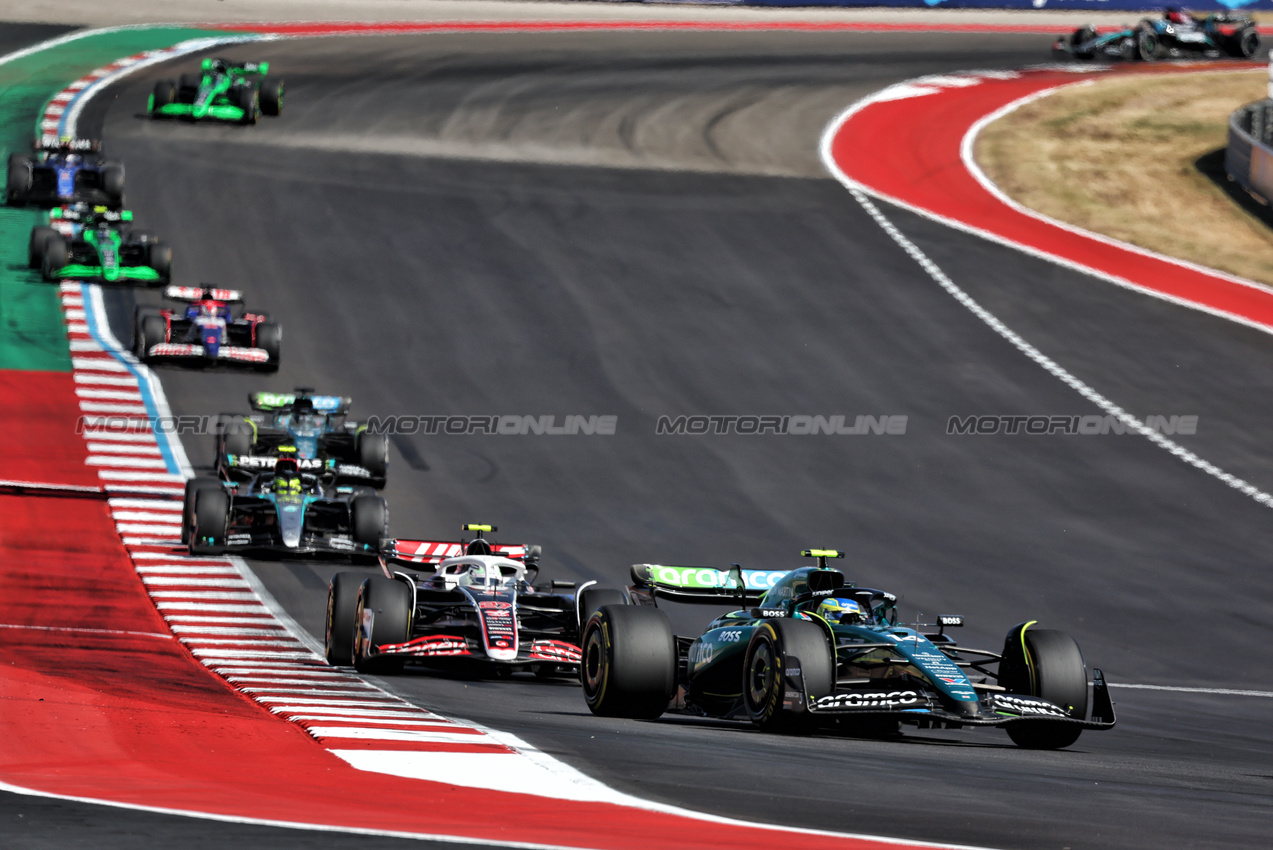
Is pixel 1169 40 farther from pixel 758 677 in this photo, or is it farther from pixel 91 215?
pixel 758 677

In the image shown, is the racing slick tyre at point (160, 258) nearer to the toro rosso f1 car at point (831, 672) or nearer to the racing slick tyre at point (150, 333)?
the racing slick tyre at point (150, 333)

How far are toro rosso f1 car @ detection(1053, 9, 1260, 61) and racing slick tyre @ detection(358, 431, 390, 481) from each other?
3201 centimetres

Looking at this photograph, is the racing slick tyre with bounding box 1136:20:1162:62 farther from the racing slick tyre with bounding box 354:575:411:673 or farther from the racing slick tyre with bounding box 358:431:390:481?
the racing slick tyre with bounding box 354:575:411:673

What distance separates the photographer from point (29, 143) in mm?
35469

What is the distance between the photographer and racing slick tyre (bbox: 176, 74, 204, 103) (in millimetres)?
37812

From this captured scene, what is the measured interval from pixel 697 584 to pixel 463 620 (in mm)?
2207

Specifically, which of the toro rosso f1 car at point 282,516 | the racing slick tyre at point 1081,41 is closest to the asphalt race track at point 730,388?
the toro rosso f1 car at point 282,516

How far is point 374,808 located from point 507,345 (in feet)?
66.8

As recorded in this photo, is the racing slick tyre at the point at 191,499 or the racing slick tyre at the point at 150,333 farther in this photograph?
the racing slick tyre at the point at 150,333

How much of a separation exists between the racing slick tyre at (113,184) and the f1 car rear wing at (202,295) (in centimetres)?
656

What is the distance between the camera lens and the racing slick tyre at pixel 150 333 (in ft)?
84.0

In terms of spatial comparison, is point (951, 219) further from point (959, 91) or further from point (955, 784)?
point (955, 784)

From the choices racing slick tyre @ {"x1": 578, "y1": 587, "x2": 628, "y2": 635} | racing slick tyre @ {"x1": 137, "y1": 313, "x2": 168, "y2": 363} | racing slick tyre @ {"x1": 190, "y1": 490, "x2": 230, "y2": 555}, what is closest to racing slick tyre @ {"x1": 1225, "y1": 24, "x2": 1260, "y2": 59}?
racing slick tyre @ {"x1": 137, "y1": 313, "x2": 168, "y2": 363}

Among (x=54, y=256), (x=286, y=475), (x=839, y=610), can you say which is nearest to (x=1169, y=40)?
(x=54, y=256)
